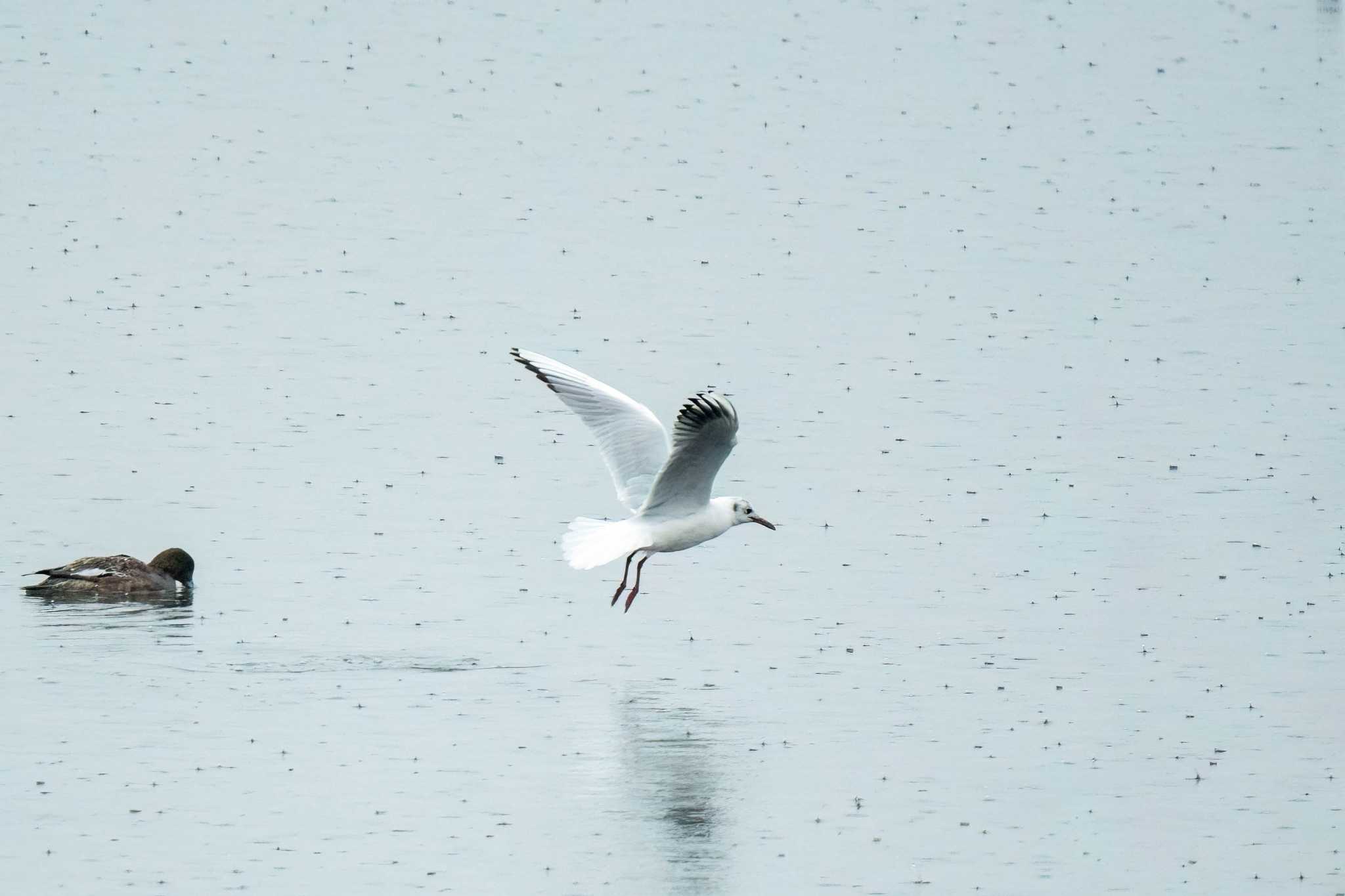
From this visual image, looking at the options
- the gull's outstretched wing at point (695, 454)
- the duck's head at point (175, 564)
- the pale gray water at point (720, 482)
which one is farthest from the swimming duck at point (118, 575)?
the gull's outstretched wing at point (695, 454)

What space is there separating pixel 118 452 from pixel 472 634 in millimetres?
5670

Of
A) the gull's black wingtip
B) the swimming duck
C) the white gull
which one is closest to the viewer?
the white gull

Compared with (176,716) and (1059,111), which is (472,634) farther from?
(1059,111)

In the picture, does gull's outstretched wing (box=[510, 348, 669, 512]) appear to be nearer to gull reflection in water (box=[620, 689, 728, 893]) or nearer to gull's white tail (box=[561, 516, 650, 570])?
gull's white tail (box=[561, 516, 650, 570])

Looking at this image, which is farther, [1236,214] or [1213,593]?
[1236,214]

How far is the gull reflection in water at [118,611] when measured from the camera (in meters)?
16.4

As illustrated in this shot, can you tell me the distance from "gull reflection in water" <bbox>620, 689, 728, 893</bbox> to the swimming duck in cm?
396

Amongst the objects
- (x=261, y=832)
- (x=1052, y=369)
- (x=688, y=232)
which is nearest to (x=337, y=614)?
(x=261, y=832)

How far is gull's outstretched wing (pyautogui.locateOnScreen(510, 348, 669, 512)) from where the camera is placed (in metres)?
16.4

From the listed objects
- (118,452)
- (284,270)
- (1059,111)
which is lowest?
(118,452)

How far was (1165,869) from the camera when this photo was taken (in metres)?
12.4

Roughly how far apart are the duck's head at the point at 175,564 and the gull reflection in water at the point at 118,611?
162mm

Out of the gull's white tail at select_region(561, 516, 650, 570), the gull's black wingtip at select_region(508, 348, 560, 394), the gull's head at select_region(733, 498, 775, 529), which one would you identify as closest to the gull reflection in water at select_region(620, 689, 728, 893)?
the gull's white tail at select_region(561, 516, 650, 570)

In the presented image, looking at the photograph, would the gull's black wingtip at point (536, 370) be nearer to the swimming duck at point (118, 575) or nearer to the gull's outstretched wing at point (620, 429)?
the gull's outstretched wing at point (620, 429)
